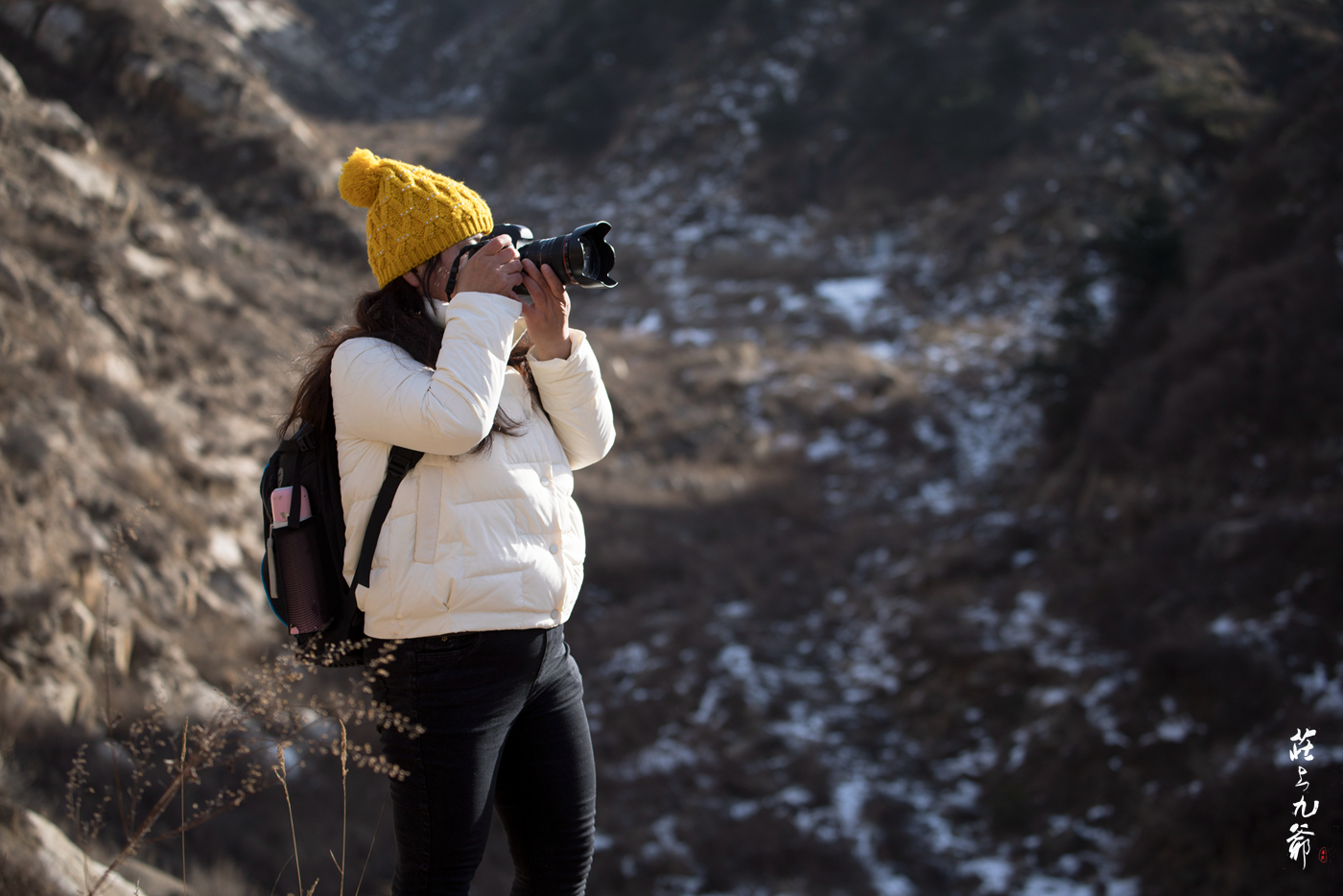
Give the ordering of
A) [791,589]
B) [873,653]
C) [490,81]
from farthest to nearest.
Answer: [490,81] < [791,589] < [873,653]

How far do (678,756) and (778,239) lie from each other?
55.3ft

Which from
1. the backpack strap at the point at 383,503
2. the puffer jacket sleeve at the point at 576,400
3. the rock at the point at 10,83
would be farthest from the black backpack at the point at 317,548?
the rock at the point at 10,83

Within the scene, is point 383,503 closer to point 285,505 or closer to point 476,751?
point 285,505

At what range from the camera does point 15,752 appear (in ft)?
12.2

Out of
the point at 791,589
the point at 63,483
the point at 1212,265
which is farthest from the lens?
the point at 1212,265

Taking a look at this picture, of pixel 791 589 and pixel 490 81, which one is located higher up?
pixel 490 81

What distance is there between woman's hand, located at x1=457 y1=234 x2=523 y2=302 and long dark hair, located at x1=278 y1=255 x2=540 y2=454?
0.11 meters

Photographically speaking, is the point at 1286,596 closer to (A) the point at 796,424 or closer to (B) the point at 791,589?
(B) the point at 791,589

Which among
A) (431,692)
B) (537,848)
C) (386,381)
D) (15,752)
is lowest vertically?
(15,752)

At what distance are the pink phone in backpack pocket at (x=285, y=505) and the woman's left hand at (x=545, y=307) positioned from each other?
0.57m

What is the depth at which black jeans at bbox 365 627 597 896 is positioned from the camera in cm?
164

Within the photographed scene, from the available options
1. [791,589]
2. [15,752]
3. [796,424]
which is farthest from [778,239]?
[15,752]

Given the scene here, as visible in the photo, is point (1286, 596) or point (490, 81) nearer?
point (1286, 596)

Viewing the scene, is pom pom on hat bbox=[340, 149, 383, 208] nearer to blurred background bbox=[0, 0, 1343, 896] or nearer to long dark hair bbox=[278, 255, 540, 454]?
long dark hair bbox=[278, 255, 540, 454]
